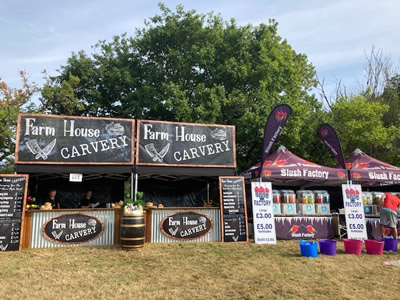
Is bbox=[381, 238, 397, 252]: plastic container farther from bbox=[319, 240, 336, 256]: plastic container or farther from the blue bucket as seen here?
the blue bucket

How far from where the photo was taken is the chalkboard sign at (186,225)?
898cm

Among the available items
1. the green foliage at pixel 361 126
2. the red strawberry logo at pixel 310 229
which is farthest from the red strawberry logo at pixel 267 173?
the green foliage at pixel 361 126

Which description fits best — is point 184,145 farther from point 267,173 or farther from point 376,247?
point 376,247

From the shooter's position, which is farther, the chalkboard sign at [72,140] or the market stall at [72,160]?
the chalkboard sign at [72,140]

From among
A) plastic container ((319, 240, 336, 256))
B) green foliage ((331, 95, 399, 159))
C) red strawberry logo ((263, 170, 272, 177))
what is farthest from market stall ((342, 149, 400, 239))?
green foliage ((331, 95, 399, 159))

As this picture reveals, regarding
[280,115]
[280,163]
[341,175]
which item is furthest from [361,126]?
[280,115]

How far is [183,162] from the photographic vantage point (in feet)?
31.7

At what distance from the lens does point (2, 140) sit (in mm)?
16062

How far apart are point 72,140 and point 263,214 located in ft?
18.3

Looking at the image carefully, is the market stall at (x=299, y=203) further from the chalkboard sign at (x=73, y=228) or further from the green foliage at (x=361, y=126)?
the green foliage at (x=361, y=126)

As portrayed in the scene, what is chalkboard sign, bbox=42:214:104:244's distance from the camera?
26.9 ft

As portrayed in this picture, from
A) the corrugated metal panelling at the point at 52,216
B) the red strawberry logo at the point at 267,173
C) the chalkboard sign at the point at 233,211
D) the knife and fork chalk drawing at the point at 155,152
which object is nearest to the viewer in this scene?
the corrugated metal panelling at the point at 52,216

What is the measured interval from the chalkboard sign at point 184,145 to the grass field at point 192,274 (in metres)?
2.52

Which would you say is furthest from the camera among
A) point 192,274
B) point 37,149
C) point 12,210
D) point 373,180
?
point 373,180
